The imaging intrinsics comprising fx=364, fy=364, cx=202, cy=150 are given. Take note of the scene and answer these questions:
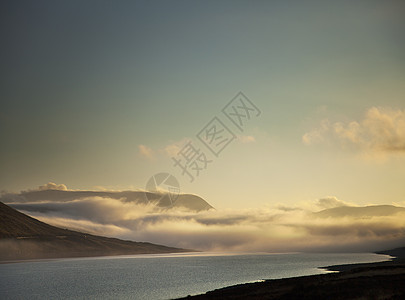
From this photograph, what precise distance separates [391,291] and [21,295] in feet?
297

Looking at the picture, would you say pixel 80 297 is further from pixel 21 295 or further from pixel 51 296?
pixel 21 295

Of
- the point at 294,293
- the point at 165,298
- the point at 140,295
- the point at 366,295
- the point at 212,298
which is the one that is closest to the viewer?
the point at 366,295

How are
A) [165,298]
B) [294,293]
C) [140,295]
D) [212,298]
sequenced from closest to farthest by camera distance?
[294,293]
[212,298]
[165,298]
[140,295]

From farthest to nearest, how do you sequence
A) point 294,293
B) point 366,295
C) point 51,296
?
point 51,296
point 294,293
point 366,295

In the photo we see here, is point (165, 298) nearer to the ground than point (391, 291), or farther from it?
nearer to the ground

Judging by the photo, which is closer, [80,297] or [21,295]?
[80,297]

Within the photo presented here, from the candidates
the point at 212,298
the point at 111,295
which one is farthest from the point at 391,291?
the point at 111,295

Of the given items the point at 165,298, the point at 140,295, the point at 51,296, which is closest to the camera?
the point at 165,298

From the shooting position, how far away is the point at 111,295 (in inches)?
3669

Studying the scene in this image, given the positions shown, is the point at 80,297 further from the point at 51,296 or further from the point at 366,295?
the point at 366,295

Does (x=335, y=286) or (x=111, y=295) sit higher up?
(x=335, y=286)

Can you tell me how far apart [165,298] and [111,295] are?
20.8 m

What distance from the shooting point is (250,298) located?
193 ft

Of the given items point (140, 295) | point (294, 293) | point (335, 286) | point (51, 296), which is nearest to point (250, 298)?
point (294, 293)
